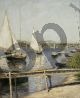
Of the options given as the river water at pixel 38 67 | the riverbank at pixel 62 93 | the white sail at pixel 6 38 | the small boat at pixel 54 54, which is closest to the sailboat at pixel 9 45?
the white sail at pixel 6 38

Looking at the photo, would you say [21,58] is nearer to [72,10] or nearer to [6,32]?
[6,32]

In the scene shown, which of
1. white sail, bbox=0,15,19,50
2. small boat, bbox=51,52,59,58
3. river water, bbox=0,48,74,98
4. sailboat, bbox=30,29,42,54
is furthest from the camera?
white sail, bbox=0,15,19,50

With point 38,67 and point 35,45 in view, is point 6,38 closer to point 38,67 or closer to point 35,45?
point 35,45

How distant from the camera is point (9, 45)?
15062mm

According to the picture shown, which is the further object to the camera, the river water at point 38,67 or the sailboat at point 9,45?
the sailboat at point 9,45

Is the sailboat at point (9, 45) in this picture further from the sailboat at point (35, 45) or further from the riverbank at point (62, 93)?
the riverbank at point (62, 93)

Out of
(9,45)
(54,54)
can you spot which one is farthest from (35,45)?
(9,45)

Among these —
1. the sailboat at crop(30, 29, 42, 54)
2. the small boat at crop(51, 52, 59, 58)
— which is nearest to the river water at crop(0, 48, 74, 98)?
the small boat at crop(51, 52, 59, 58)

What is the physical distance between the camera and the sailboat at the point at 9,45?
14141mm

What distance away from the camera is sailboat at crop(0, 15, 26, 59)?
557 inches

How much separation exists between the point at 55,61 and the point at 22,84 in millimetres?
4357

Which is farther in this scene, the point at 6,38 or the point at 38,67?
the point at 6,38

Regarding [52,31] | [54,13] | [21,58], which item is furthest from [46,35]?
[21,58]

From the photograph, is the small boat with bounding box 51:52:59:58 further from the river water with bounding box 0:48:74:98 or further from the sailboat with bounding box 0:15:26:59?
the sailboat with bounding box 0:15:26:59
